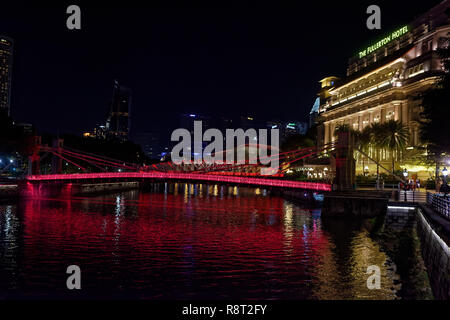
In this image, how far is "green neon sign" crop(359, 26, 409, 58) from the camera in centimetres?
9850

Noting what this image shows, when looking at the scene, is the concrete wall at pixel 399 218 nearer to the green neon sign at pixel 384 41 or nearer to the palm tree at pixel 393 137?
the palm tree at pixel 393 137

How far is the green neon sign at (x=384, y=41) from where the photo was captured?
323ft

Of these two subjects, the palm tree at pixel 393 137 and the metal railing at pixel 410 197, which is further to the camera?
the palm tree at pixel 393 137

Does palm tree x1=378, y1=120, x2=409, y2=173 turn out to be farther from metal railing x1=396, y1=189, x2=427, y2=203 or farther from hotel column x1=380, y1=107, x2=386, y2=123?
metal railing x1=396, y1=189, x2=427, y2=203

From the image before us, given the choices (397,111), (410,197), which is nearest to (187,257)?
(410,197)

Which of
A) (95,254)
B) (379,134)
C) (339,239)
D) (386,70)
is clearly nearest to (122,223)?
(95,254)

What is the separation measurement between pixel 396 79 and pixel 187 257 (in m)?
72.8

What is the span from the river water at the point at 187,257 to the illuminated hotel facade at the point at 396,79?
43769mm

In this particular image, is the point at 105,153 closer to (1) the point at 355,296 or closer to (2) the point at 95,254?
(2) the point at 95,254

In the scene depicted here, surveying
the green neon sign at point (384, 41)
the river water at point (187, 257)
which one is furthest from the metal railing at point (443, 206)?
the green neon sign at point (384, 41)

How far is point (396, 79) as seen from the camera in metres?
87.9

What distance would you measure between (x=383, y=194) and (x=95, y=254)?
1139 inches

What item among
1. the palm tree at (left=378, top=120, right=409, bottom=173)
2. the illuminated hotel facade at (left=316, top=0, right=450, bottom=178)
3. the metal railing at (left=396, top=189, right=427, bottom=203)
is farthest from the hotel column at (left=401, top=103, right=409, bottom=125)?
the metal railing at (left=396, top=189, right=427, bottom=203)
